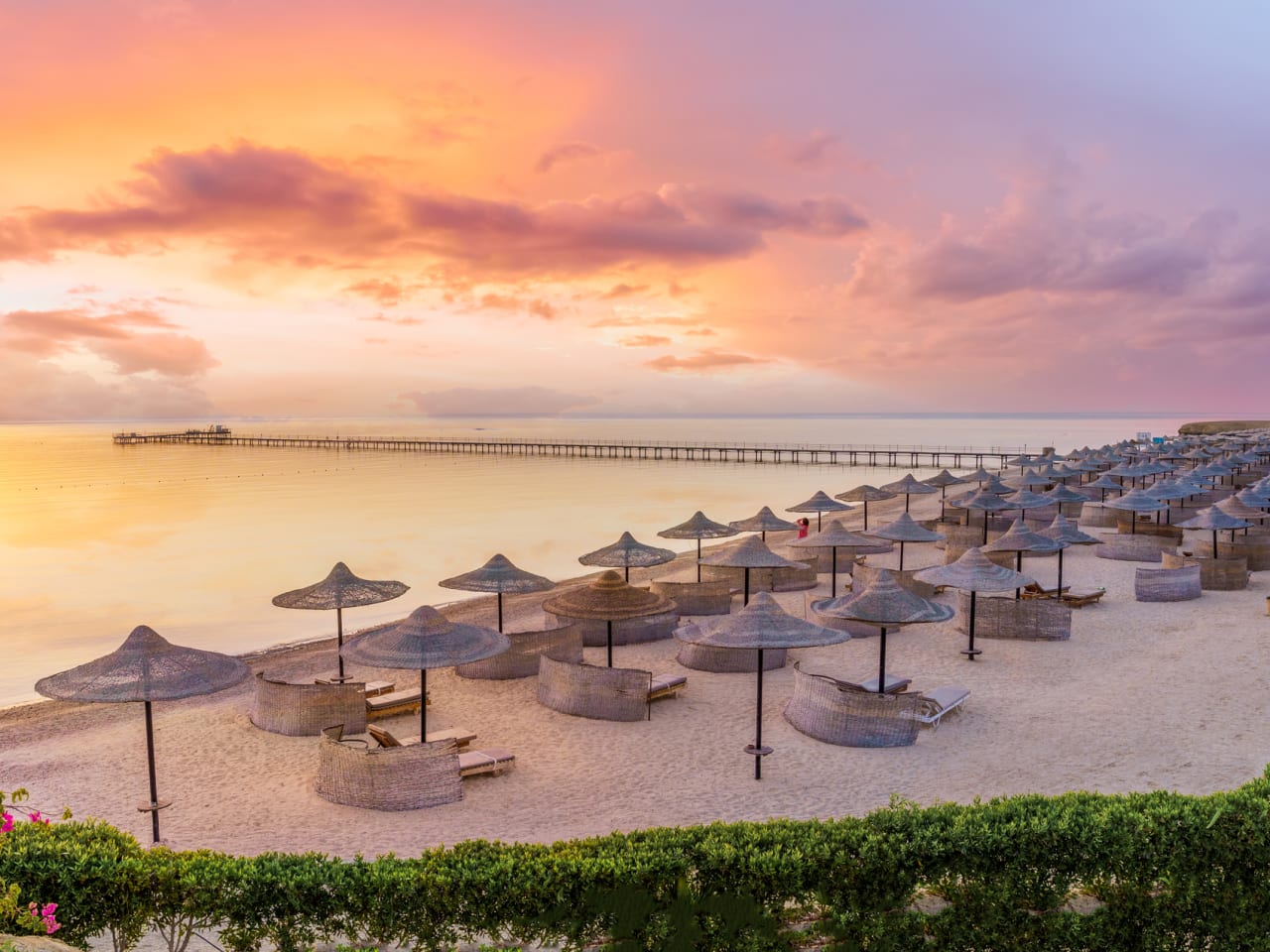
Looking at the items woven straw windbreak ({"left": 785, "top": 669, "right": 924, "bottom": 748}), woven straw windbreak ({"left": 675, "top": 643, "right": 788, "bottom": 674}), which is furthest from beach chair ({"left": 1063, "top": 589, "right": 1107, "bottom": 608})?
woven straw windbreak ({"left": 785, "top": 669, "right": 924, "bottom": 748})

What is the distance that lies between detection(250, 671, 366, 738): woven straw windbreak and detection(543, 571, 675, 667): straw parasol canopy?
133 inches

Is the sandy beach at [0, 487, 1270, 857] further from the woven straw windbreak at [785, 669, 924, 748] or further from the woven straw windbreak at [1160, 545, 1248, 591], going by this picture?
the woven straw windbreak at [1160, 545, 1248, 591]

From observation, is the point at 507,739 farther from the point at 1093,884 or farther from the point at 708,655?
the point at 1093,884

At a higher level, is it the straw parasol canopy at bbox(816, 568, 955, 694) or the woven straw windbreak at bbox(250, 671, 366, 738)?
the straw parasol canopy at bbox(816, 568, 955, 694)

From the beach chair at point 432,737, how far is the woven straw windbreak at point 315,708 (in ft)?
0.99

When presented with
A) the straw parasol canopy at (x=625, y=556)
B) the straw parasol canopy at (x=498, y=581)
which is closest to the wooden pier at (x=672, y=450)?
the straw parasol canopy at (x=625, y=556)

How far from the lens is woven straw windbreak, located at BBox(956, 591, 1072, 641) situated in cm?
1387

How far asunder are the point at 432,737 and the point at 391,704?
4.43 feet

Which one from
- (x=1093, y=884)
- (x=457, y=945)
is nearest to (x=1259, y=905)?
(x=1093, y=884)

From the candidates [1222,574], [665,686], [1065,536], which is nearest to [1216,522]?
[1222,574]

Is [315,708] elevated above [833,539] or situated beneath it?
situated beneath

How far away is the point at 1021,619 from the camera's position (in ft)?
45.8

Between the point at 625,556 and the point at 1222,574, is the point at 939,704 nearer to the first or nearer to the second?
the point at 625,556

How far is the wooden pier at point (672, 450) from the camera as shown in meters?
78.1
